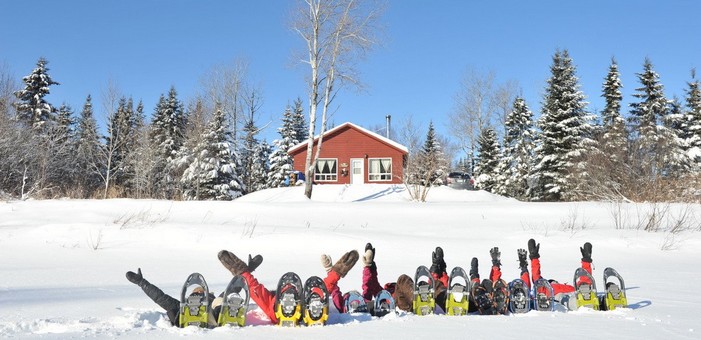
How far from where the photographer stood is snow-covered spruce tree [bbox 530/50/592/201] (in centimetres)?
3069

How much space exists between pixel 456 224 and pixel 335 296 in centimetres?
857

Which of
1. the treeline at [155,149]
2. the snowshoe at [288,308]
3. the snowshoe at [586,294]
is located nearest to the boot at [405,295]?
the snowshoe at [288,308]

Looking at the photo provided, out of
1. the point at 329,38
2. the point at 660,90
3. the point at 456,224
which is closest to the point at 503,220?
the point at 456,224

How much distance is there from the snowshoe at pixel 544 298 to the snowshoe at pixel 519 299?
0.14 metres

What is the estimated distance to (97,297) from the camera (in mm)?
4051

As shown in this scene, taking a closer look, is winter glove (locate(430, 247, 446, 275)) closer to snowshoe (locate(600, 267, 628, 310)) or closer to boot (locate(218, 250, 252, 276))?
snowshoe (locate(600, 267, 628, 310))

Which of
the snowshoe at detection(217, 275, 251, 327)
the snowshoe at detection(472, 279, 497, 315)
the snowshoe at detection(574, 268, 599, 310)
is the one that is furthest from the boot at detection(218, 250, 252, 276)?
the snowshoe at detection(574, 268, 599, 310)

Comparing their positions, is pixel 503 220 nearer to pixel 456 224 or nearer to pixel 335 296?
pixel 456 224

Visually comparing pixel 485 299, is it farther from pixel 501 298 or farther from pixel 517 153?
pixel 517 153

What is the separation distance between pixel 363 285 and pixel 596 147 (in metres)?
26.8

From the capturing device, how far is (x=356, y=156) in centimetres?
3316

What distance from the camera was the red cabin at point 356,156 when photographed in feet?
108

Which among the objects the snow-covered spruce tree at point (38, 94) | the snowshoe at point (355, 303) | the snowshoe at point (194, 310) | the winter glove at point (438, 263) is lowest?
the snowshoe at point (355, 303)

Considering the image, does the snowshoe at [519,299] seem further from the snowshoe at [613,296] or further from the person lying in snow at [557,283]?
the snowshoe at [613,296]
